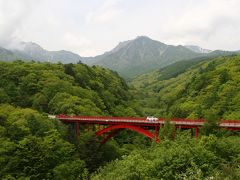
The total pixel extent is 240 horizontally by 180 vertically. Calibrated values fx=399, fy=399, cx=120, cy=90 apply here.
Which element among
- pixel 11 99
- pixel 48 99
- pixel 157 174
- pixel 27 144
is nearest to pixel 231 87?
pixel 48 99

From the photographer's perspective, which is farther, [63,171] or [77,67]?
[77,67]

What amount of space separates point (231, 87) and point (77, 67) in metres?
49.9

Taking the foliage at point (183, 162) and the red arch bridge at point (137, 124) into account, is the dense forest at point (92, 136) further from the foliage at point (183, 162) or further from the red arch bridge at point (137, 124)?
the red arch bridge at point (137, 124)

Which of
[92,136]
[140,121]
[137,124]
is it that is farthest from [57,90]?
[140,121]

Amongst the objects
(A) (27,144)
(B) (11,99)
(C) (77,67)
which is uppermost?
(C) (77,67)

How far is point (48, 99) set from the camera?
92.9 meters

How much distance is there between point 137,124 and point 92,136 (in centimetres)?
988

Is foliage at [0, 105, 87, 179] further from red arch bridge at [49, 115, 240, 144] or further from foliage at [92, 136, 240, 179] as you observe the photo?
foliage at [92, 136, 240, 179]

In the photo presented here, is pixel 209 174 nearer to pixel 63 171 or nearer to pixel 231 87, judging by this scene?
pixel 63 171

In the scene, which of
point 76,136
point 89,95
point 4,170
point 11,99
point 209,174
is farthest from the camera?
point 89,95

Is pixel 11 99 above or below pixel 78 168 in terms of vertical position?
above

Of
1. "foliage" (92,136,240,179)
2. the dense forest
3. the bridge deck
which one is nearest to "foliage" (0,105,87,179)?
the dense forest

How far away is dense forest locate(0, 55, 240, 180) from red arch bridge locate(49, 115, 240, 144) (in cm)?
141

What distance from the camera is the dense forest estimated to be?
39.3 m
